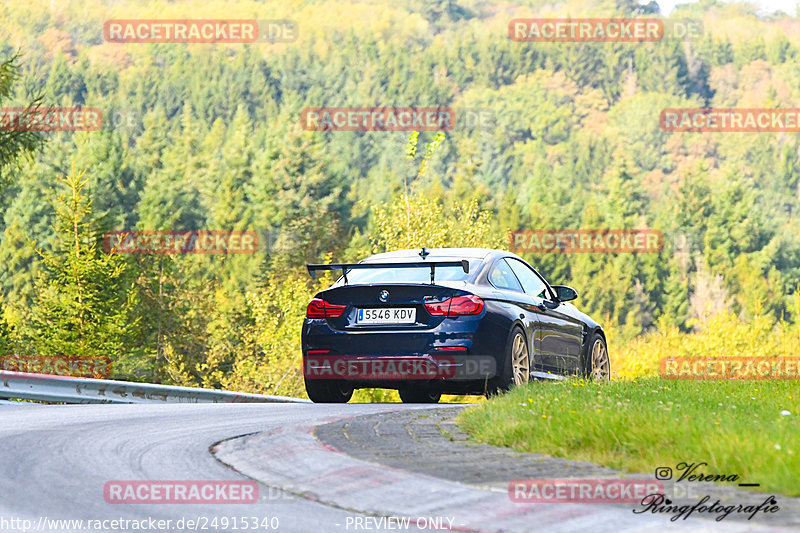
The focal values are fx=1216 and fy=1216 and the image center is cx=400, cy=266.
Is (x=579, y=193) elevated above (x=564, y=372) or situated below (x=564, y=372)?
above

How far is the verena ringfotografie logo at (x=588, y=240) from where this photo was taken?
352 ft

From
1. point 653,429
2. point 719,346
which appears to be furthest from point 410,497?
point 719,346

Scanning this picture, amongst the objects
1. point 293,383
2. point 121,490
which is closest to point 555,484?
point 121,490

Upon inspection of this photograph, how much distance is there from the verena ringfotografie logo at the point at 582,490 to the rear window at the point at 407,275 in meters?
5.98

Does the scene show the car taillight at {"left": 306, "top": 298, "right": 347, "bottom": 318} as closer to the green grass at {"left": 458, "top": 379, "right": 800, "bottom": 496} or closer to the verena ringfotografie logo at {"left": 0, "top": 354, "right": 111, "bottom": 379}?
the green grass at {"left": 458, "top": 379, "right": 800, "bottom": 496}

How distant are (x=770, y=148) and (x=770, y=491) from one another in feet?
574

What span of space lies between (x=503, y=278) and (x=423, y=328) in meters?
1.32

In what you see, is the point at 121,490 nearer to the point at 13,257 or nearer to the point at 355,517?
the point at 355,517

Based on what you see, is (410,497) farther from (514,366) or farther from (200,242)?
(200,242)

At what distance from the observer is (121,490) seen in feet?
20.6

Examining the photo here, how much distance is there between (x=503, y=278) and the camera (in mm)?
12500

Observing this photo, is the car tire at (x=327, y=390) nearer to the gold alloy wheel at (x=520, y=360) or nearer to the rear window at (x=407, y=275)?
the rear window at (x=407, y=275)

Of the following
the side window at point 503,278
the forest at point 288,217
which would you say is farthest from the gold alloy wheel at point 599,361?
the forest at point 288,217

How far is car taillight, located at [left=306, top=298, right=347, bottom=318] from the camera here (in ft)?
38.9
